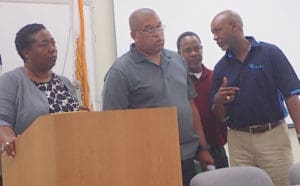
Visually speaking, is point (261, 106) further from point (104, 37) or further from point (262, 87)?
point (104, 37)

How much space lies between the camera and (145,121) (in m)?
1.68

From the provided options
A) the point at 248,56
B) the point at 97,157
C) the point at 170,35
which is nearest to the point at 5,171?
the point at 97,157

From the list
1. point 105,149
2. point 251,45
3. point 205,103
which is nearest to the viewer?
point 105,149

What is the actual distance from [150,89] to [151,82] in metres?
0.04

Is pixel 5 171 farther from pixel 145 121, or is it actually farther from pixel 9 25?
pixel 9 25

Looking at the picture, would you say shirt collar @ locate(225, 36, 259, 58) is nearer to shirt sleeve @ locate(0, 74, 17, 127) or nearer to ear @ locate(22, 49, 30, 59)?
ear @ locate(22, 49, 30, 59)

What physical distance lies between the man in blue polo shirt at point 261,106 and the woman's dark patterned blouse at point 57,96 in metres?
0.95

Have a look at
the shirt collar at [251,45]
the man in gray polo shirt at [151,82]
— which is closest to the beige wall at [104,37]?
the shirt collar at [251,45]

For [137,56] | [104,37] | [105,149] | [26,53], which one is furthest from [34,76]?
[104,37]

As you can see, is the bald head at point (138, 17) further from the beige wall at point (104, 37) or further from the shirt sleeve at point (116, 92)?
the beige wall at point (104, 37)

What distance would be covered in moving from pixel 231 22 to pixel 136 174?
1.74 meters

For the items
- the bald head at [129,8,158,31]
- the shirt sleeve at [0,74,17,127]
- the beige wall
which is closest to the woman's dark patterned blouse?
the shirt sleeve at [0,74,17,127]

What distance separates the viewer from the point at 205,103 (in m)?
3.19

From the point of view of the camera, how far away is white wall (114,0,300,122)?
4100 millimetres
